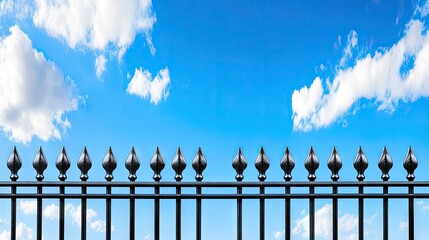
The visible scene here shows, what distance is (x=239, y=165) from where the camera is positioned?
609 cm

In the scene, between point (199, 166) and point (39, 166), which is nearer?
point (199, 166)

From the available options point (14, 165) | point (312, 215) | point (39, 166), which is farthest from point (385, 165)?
point (14, 165)

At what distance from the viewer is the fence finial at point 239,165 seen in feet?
20.0

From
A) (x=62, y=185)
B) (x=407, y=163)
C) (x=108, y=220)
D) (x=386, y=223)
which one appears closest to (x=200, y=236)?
(x=108, y=220)

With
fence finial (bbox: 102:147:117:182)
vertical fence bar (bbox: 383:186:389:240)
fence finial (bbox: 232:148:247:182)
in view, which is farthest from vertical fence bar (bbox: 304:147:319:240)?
fence finial (bbox: 102:147:117:182)

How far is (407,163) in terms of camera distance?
20.5 feet

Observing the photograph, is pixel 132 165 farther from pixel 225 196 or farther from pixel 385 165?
pixel 385 165

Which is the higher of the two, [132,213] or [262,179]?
[262,179]

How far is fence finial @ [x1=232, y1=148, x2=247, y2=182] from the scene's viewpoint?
6086 millimetres

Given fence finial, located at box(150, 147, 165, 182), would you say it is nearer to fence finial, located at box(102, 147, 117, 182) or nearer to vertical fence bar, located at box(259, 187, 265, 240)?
fence finial, located at box(102, 147, 117, 182)

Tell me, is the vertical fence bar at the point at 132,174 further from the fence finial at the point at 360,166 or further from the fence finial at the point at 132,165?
the fence finial at the point at 360,166

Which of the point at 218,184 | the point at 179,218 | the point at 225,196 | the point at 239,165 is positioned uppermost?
the point at 239,165

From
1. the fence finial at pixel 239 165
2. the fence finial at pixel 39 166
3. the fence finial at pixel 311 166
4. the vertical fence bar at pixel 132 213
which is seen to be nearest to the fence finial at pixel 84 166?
the fence finial at pixel 39 166

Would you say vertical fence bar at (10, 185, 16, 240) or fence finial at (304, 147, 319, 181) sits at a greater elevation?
fence finial at (304, 147, 319, 181)
